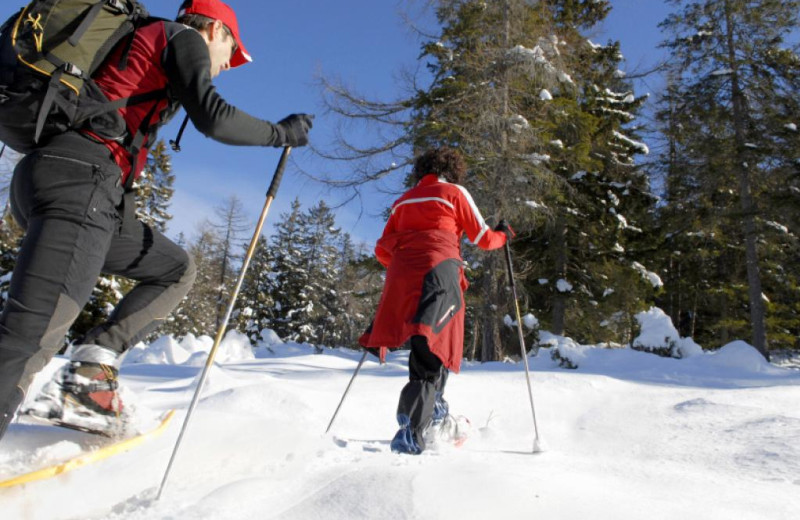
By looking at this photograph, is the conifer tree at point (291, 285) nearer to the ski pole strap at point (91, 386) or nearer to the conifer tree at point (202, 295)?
the conifer tree at point (202, 295)

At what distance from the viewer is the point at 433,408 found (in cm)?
287

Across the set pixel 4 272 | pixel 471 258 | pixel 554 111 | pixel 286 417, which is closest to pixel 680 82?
pixel 554 111

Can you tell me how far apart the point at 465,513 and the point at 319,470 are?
2.55 ft

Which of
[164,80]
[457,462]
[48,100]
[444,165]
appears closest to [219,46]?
[164,80]

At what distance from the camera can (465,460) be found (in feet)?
7.42

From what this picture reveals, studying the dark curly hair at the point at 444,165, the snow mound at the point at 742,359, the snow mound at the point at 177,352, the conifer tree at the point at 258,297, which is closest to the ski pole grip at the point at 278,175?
the dark curly hair at the point at 444,165

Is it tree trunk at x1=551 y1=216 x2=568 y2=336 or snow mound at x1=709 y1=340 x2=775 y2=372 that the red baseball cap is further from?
tree trunk at x1=551 y1=216 x2=568 y2=336

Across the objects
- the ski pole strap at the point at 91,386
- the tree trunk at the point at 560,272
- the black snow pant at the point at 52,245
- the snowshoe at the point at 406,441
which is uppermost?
the tree trunk at the point at 560,272

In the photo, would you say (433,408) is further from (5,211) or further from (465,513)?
(5,211)

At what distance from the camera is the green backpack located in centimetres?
155

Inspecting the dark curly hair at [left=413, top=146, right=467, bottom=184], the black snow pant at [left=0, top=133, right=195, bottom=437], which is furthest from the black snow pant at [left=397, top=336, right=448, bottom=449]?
the black snow pant at [left=0, top=133, right=195, bottom=437]

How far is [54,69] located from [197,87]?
1.34 ft

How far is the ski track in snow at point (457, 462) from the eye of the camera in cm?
159

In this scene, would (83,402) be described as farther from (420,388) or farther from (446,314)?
(446,314)
